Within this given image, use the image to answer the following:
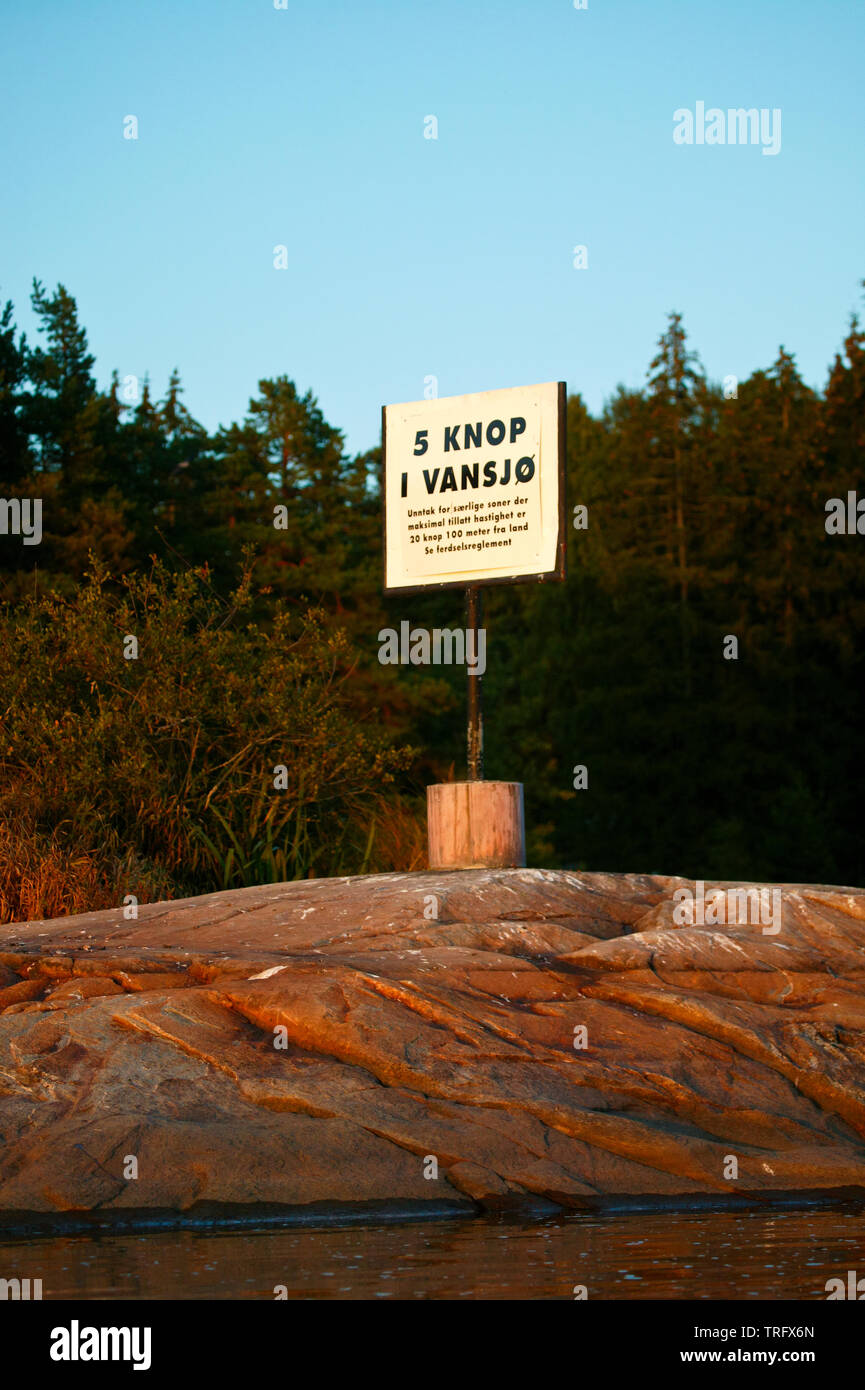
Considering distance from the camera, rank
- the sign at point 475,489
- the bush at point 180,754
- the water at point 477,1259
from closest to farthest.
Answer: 1. the water at point 477,1259
2. the sign at point 475,489
3. the bush at point 180,754

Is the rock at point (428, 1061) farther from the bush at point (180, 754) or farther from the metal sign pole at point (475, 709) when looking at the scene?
the bush at point (180, 754)

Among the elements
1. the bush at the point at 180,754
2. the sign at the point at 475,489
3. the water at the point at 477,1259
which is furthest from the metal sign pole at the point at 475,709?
the water at the point at 477,1259

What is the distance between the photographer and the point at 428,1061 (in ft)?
28.6

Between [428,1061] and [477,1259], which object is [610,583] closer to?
[428,1061]

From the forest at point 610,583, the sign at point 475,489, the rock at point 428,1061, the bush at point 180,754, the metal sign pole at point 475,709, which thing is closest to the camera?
the rock at point 428,1061

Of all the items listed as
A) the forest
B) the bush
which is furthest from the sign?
the forest

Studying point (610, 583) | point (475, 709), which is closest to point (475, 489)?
point (475, 709)

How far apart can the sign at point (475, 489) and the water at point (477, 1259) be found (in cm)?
651

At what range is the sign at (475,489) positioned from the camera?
12.9 metres

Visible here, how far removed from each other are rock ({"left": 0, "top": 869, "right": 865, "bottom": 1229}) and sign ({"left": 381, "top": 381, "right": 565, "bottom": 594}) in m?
3.17

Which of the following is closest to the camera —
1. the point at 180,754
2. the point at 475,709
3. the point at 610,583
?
the point at 475,709

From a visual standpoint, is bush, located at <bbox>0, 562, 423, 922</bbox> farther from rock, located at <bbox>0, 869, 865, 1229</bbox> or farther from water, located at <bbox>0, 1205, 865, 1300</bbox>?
water, located at <bbox>0, 1205, 865, 1300</bbox>

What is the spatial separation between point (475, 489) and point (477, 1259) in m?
7.89

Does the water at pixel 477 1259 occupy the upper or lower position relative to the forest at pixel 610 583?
lower
